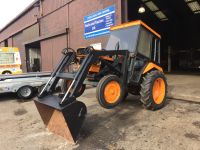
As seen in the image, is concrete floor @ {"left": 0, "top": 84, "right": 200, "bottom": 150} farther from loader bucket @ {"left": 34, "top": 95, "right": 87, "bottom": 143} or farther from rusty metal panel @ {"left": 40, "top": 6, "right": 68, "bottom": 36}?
rusty metal panel @ {"left": 40, "top": 6, "right": 68, "bottom": 36}

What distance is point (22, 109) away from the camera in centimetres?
606

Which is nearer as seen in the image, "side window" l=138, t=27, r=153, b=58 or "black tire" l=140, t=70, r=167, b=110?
"black tire" l=140, t=70, r=167, b=110

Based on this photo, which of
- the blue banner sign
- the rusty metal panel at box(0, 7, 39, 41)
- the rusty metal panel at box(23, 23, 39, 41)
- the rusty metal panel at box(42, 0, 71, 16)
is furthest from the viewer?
the rusty metal panel at box(23, 23, 39, 41)

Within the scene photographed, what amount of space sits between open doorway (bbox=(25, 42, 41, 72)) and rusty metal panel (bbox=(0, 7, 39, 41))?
7.05ft

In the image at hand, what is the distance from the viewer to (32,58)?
2156cm

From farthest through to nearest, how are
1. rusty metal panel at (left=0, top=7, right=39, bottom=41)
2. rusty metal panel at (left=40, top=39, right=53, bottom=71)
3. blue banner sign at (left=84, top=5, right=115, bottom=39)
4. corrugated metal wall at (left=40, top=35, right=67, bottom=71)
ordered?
rusty metal panel at (left=0, top=7, right=39, bottom=41), rusty metal panel at (left=40, top=39, right=53, bottom=71), corrugated metal wall at (left=40, top=35, right=67, bottom=71), blue banner sign at (left=84, top=5, right=115, bottom=39)

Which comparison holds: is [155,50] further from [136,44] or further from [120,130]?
[120,130]

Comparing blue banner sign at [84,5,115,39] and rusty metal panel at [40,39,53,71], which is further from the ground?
blue banner sign at [84,5,115,39]

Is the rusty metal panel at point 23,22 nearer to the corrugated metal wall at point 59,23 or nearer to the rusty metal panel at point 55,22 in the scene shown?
the corrugated metal wall at point 59,23

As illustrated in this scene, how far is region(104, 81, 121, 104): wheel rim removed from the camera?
148 inches

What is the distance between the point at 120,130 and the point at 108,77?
1.12 meters

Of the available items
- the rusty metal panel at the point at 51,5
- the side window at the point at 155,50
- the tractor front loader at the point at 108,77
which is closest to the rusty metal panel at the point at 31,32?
the rusty metal panel at the point at 51,5

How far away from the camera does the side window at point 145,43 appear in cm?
509

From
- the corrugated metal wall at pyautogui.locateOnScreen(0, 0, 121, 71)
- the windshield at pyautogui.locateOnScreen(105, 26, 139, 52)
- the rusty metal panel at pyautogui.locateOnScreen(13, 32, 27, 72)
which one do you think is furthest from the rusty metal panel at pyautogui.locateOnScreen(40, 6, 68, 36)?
the windshield at pyautogui.locateOnScreen(105, 26, 139, 52)
